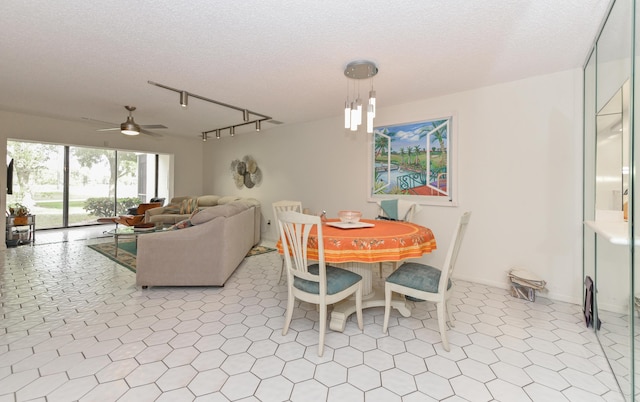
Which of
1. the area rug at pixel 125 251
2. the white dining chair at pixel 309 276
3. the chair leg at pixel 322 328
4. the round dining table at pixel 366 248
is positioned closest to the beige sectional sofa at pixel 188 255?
the area rug at pixel 125 251

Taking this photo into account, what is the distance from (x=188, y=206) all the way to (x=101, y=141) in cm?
220

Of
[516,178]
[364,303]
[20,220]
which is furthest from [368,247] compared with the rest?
[20,220]

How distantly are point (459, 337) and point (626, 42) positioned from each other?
2.10m

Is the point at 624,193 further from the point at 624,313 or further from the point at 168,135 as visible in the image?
the point at 168,135

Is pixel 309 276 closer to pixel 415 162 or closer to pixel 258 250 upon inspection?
pixel 415 162

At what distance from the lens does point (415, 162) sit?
3842 mm

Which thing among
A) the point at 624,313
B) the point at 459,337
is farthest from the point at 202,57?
the point at 624,313

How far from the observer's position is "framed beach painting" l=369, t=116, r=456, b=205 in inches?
142

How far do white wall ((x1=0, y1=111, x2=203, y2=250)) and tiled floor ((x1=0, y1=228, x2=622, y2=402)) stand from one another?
→ 132 inches

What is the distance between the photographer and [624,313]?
1.67 meters

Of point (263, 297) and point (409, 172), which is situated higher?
point (409, 172)

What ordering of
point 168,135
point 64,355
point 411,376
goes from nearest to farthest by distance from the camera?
point 411,376 < point 64,355 < point 168,135

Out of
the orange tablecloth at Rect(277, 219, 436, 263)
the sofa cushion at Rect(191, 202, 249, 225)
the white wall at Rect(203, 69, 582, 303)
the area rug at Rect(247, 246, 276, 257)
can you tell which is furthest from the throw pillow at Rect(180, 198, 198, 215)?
the orange tablecloth at Rect(277, 219, 436, 263)

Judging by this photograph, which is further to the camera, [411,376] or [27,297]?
[27,297]
